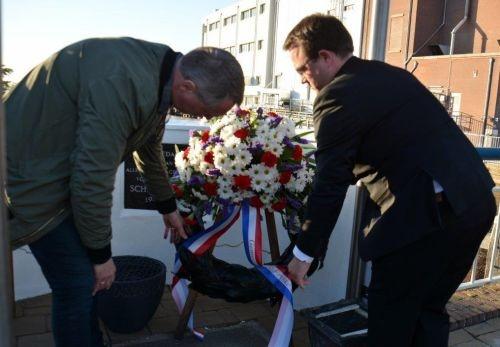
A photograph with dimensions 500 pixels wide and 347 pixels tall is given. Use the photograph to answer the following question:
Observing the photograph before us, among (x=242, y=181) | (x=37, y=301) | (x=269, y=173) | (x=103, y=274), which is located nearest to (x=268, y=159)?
(x=269, y=173)

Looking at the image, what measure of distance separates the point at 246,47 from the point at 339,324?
45.3 metres

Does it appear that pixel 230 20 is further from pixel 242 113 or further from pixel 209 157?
pixel 209 157

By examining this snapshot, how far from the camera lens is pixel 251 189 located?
2.44 meters

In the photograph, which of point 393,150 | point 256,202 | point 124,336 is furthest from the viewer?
point 124,336

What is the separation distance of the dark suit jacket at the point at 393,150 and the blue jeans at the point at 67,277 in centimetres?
93

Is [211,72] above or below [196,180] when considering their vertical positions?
above

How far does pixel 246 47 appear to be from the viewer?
4591cm

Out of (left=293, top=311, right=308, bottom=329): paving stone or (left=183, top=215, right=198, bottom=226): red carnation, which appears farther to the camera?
(left=293, top=311, right=308, bottom=329): paving stone

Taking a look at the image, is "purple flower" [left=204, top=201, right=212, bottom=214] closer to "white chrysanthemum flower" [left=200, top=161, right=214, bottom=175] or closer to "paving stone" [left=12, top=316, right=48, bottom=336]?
"white chrysanthemum flower" [left=200, top=161, right=214, bottom=175]

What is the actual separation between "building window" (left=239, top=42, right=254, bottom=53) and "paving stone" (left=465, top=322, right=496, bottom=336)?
43569mm

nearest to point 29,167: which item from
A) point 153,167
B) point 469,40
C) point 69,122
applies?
point 69,122

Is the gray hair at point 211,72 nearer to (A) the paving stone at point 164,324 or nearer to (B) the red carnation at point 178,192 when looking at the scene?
(B) the red carnation at point 178,192

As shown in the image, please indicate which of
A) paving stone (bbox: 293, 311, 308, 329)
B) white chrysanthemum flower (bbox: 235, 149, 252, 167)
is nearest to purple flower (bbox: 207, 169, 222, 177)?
white chrysanthemum flower (bbox: 235, 149, 252, 167)

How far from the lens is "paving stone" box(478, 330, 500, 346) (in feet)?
9.20
